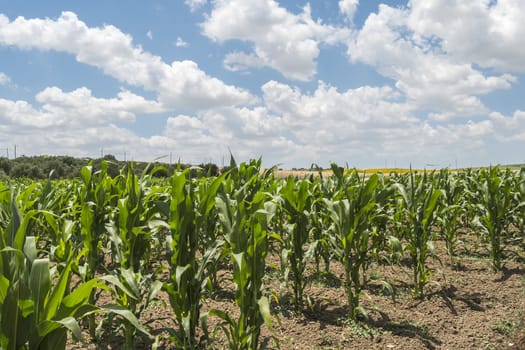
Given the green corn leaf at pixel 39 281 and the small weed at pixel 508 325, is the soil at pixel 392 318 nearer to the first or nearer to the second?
the small weed at pixel 508 325

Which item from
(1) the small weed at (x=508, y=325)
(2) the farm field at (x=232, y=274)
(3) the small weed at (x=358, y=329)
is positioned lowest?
(1) the small weed at (x=508, y=325)

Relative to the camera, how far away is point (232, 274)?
3.77 metres

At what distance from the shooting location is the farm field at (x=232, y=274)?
1.46 metres

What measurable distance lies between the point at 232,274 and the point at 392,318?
5.25ft

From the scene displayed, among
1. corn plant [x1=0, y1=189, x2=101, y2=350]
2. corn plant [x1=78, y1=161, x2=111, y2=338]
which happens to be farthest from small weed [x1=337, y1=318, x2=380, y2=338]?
corn plant [x1=0, y1=189, x2=101, y2=350]

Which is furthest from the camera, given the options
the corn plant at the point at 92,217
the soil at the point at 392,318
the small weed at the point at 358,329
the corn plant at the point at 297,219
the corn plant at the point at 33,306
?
the corn plant at the point at 297,219

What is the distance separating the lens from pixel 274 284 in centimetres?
476

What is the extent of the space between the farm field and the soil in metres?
0.02

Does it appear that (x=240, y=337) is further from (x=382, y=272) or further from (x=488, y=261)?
(x=488, y=261)

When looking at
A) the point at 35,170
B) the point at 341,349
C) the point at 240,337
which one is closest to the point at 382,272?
the point at 341,349

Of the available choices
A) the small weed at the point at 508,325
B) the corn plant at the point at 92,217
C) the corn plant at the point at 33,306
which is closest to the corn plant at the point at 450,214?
the small weed at the point at 508,325

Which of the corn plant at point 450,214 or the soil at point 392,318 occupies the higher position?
the corn plant at point 450,214

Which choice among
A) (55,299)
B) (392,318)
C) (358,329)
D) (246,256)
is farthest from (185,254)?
(392,318)

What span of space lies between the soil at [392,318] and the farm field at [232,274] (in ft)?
0.06
